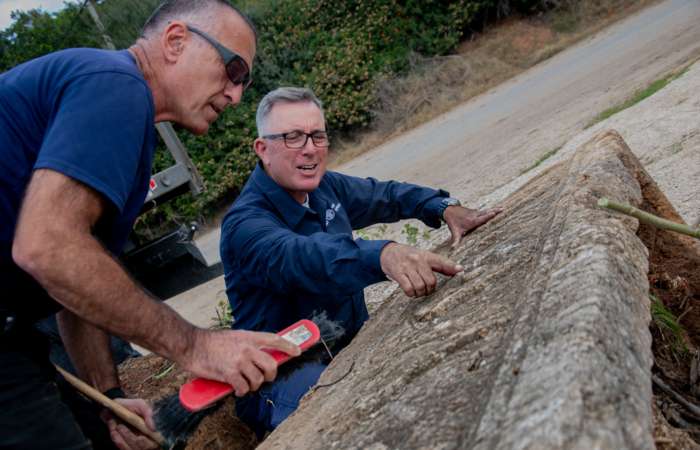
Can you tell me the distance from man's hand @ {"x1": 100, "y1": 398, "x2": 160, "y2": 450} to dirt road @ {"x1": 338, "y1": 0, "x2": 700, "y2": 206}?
370 centimetres

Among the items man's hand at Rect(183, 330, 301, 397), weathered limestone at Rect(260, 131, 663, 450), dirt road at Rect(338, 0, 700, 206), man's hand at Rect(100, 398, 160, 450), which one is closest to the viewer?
weathered limestone at Rect(260, 131, 663, 450)

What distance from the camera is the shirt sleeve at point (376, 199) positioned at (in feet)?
9.00

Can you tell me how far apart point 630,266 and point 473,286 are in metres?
0.51

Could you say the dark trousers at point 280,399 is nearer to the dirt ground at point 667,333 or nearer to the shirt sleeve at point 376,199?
the shirt sleeve at point 376,199

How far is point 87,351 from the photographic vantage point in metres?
2.08

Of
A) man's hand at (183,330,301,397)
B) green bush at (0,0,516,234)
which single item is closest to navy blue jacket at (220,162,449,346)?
man's hand at (183,330,301,397)

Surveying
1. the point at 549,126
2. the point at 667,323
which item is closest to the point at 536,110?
the point at 549,126

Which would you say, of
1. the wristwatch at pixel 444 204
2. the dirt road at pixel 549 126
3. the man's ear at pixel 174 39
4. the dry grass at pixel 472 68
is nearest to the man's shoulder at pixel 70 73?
the man's ear at pixel 174 39

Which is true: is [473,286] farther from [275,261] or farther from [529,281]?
[275,261]

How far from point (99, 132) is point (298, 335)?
0.98m

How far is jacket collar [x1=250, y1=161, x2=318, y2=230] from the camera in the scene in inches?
92.5

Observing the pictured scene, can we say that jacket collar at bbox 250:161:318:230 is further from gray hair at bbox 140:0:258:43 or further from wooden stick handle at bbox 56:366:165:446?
wooden stick handle at bbox 56:366:165:446

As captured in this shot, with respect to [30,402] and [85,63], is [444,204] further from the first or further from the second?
[30,402]

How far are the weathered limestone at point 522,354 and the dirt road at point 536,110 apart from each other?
3252 mm
